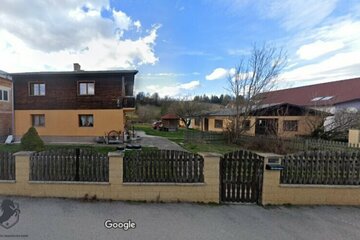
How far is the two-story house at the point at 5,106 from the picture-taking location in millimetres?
18564

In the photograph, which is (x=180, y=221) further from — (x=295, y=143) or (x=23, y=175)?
(x=295, y=143)

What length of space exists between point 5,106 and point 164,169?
67.5 feet

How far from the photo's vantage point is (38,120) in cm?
1850

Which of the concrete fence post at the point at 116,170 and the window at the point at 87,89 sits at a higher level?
the window at the point at 87,89

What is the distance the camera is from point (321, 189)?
5293mm

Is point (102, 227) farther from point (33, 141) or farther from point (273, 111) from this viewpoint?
point (273, 111)

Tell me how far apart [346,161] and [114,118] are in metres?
16.1

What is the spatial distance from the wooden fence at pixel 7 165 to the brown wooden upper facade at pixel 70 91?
12.8 meters

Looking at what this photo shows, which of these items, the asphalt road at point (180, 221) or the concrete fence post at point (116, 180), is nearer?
the asphalt road at point (180, 221)

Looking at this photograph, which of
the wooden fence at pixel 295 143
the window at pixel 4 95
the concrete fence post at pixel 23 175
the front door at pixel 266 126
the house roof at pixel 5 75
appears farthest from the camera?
the front door at pixel 266 126

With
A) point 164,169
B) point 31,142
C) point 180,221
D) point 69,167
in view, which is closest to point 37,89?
point 31,142

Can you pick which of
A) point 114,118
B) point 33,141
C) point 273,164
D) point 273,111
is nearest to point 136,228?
point 273,164

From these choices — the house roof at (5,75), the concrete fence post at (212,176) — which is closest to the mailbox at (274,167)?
the concrete fence post at (212,176)

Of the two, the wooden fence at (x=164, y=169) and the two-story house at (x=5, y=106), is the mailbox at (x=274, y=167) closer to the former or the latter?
the wooden fence at (x=164, y=169)
